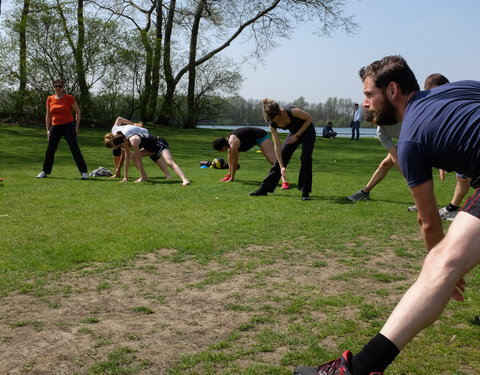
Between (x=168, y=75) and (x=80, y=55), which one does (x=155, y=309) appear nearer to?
(x=80, y=55)

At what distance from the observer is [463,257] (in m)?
2.49

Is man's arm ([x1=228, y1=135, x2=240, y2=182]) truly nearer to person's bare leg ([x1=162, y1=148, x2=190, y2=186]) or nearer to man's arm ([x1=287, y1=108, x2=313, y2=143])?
person's bare leg ([x1=162, y1=148, x2=190, y2=186])

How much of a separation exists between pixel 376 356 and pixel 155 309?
1.95m

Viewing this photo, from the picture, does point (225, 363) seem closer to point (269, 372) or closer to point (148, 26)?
point (269, 372)

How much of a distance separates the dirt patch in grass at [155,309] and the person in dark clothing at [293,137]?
12.7ft

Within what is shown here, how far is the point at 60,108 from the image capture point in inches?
Result: 483

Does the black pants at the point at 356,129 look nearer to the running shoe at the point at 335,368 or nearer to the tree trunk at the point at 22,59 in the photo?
the tree trunk at the point at 22,59

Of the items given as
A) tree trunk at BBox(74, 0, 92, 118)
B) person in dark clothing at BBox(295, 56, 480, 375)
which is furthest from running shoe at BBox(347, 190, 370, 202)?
tree trunk at BBox(74, 0, 92, 118)

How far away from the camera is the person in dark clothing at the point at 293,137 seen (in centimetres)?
908

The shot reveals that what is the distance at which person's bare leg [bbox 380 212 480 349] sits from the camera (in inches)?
96.7

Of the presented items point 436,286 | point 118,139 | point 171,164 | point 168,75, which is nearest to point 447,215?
point 436,286

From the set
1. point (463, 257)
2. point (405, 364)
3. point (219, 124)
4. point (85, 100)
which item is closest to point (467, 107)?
point (463, 257)

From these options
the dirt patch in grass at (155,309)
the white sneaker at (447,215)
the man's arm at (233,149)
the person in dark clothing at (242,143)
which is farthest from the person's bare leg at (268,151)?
the dirt patch in grass at (155,309)

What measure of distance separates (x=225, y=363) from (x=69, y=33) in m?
28.1
